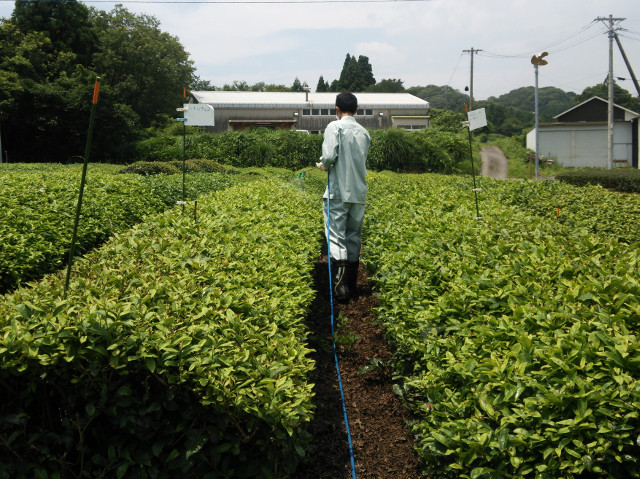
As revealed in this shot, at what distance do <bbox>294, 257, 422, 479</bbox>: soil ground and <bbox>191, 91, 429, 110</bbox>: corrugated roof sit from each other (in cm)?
3675

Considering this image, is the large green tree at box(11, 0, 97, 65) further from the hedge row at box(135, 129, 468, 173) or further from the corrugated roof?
the hedge row at box(135, 129, 468, 173)

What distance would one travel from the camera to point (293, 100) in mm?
42844

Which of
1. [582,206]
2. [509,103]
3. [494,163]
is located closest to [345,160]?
[582,206]

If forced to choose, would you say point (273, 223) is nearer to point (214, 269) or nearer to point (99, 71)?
point (214, 269)

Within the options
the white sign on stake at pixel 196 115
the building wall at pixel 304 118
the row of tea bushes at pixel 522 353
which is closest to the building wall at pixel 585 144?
the building wall at pixel 304 118

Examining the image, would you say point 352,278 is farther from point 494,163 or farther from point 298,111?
point 494,163

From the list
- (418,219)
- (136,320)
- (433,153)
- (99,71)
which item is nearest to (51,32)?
(99,71)

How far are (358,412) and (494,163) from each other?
39869 mm

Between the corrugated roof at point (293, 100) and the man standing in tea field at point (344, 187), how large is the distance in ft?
115

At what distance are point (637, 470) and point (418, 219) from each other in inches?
170

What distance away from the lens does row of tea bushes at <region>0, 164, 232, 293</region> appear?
648 centimetres

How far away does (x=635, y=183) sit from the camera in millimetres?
22016

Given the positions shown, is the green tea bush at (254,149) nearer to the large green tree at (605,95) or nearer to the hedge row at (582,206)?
the hedge row at (582,206)

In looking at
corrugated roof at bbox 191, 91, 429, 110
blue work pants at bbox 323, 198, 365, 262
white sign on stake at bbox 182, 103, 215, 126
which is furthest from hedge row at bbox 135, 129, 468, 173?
white sign on stake at bbox 182, 103, 215, 126
